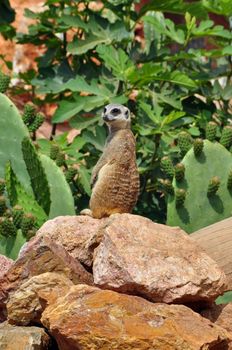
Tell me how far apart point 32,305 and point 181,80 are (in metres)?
2.48

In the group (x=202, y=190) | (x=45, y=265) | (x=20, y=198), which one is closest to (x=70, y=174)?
(x=20, y=198)

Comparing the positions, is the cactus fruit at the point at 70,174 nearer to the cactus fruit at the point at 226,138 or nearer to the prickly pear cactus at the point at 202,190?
the prickly pear cactus at the point at 202,190

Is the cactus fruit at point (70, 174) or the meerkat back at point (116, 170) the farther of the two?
the cactus fruit at point (70, 174)

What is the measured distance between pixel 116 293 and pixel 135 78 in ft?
8.12

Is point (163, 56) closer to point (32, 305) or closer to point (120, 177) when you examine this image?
point (120, 177)

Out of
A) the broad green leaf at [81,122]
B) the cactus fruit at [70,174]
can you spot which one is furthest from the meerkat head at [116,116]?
the broad green leaf at [81,122]

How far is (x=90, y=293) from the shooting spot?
422cm

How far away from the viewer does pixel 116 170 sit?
5.00 metres

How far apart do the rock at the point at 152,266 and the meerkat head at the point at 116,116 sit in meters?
0.58

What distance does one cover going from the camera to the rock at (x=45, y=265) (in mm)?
4535

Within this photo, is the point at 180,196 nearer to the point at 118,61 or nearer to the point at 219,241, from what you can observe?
the point at 219,241

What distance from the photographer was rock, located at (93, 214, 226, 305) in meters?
4.31

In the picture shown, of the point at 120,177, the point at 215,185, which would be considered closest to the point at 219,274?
the point at 120,177

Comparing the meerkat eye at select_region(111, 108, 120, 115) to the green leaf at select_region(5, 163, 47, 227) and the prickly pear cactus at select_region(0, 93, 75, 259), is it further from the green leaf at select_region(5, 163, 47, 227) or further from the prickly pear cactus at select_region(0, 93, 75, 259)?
the green leaf at select_region(5, 163, 47, 227)
